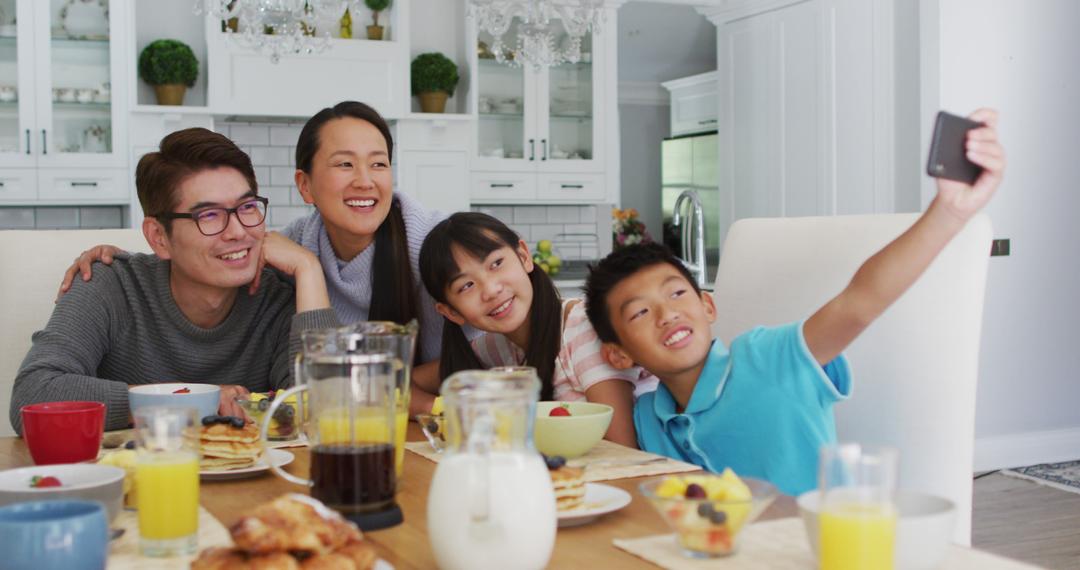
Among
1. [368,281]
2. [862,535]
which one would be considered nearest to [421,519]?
[862,535]

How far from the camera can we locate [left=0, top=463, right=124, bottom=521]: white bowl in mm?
1051

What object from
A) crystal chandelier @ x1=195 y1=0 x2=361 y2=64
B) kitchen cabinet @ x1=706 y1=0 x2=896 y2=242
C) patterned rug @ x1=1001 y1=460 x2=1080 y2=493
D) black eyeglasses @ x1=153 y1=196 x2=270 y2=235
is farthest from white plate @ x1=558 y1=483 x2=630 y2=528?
kitchen cabinet @ x1=706 y1=0 x2=896 y2=242

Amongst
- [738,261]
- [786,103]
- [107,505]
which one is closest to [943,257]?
[738,261]

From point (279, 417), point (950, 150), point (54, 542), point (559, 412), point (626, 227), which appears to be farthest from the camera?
point (626, 227)

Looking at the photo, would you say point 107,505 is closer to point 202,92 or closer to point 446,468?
point 446,468

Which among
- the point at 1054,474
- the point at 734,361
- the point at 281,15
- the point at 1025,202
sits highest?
the point at 281,15

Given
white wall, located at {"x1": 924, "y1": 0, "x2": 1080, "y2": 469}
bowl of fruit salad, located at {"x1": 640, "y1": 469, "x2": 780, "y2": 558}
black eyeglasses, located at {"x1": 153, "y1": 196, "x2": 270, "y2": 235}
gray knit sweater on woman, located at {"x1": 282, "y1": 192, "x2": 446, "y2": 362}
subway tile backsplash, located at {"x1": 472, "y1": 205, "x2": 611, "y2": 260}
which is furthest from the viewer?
subway tile backsplash, located at {"x1": 472, "y1": 205, "x2": 611, "y2": 260}

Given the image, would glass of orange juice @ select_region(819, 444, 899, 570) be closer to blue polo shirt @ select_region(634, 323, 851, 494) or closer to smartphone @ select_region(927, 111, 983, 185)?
smartphone @ select_region(927, 111, 983, 185)

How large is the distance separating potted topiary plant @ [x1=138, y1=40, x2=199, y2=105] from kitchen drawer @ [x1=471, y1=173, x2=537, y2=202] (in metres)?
1.41

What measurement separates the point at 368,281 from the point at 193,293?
14.9 inches

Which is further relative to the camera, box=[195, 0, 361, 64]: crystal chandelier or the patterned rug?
the patterned rug

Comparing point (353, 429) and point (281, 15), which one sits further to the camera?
point (281, 15)

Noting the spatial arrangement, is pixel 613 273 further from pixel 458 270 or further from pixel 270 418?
pixel 270 418

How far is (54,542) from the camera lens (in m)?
0.86
